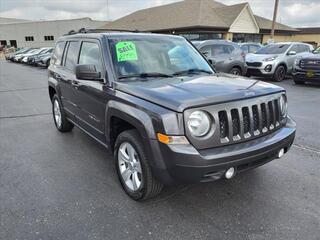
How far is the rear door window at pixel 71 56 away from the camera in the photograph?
4.83 meters

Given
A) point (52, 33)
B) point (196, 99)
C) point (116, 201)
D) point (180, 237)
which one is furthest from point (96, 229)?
point (52, 33)

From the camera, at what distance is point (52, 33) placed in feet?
227

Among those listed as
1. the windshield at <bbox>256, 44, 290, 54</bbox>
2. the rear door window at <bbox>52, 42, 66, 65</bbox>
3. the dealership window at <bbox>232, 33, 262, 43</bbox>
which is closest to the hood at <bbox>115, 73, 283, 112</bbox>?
the rear door window at <bbox>52, 42, 66, 65</bbox>

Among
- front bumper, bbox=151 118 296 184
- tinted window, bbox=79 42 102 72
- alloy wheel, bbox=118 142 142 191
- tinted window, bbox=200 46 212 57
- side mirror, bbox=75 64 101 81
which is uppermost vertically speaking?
tinted window, bbox=79 42 102 72

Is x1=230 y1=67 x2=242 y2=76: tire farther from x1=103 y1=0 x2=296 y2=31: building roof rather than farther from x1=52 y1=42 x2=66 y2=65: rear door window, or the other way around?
x1=103 y1=0 x2=296 y2=31: building roof

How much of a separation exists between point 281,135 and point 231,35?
3234 cm

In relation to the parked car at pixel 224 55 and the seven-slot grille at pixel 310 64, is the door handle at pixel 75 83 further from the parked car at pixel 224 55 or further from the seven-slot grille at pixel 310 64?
the seven-slot grille at pixel 310 64

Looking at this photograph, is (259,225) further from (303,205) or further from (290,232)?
(303,205)

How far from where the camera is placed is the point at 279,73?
526 inches

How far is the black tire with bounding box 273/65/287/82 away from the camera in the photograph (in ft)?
43.1

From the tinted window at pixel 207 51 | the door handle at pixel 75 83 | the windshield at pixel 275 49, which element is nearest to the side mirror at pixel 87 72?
the door handle at pixel 75 83

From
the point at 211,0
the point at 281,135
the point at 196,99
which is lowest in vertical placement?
the point at 281,135

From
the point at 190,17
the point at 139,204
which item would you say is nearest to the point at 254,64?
the point at 139,204

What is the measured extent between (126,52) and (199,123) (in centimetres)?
159
